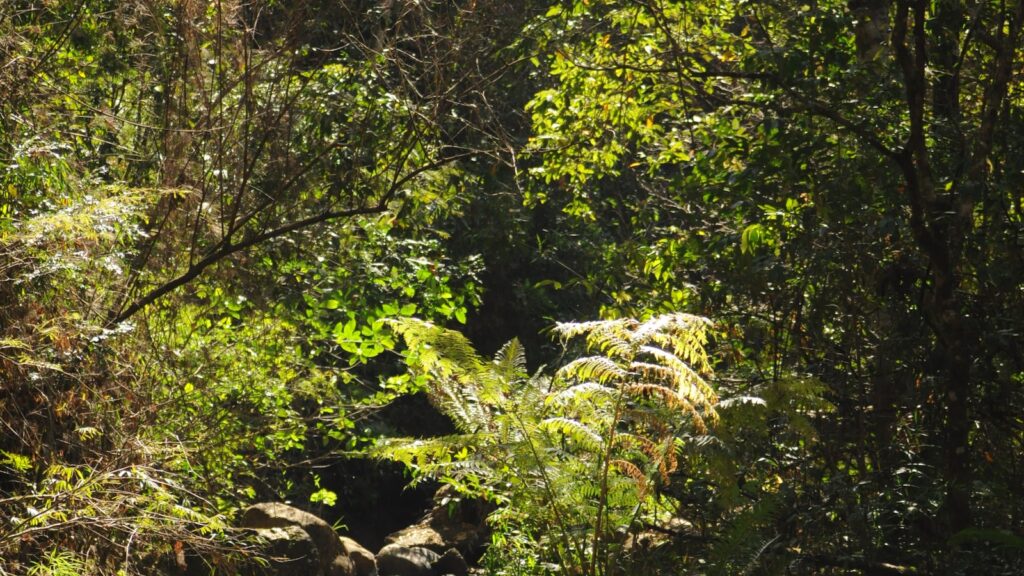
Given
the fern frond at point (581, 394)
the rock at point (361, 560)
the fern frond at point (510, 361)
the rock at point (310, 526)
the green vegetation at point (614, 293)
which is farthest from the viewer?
the rock at point (361, 560)

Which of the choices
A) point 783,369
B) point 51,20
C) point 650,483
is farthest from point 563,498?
point 51,20

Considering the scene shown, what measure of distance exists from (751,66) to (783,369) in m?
1.68

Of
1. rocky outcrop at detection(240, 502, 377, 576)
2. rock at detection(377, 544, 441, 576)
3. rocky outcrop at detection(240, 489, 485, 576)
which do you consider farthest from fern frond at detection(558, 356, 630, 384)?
rock at detection(377, 544, 441, 576)

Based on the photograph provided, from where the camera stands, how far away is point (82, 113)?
21.0ft

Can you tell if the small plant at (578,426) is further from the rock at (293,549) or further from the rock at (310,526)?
the rock at (310,526)

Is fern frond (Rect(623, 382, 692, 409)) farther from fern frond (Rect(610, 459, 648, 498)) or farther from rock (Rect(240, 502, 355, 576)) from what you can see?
rock (Rect(240, 502, 355, 576))

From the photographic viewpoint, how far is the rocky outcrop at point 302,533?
863 centimetres

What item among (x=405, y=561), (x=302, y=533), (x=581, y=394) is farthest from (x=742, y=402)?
(x=405, y=561)

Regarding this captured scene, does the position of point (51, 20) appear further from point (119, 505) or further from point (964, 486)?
point (964, 486)

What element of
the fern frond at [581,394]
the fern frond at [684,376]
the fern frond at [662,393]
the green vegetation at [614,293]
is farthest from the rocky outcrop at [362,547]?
the fern frond at [684,376]

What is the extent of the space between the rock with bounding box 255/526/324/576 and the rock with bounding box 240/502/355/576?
0.34 feet

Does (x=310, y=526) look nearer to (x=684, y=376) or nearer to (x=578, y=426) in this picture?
(x=578, y=426)

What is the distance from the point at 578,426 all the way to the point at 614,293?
2235 mm

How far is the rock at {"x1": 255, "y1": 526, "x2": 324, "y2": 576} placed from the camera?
845 centimetres
